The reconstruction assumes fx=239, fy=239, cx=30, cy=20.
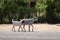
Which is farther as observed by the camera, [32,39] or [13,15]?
[13,15]

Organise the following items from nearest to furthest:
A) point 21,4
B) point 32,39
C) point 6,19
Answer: point 32,39 → point 6,19 → point 21,4

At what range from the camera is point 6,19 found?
27.3 m

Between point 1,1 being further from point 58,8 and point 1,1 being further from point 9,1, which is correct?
point 58,8

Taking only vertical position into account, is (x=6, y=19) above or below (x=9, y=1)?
below

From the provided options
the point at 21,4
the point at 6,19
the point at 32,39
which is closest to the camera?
the point at 32,39

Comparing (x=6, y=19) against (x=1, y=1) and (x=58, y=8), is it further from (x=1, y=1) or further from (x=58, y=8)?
(x=58, y=8)

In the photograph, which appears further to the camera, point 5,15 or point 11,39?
point 5,15

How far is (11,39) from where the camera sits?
44.5ft

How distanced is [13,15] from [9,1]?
A: 5.50ft

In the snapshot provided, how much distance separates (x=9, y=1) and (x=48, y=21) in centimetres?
504

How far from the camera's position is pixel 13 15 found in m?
27.7

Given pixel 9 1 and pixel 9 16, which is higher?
pixel 9 1

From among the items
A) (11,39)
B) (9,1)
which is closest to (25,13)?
(9,1)

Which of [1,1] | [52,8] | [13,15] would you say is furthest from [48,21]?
[1,1]
